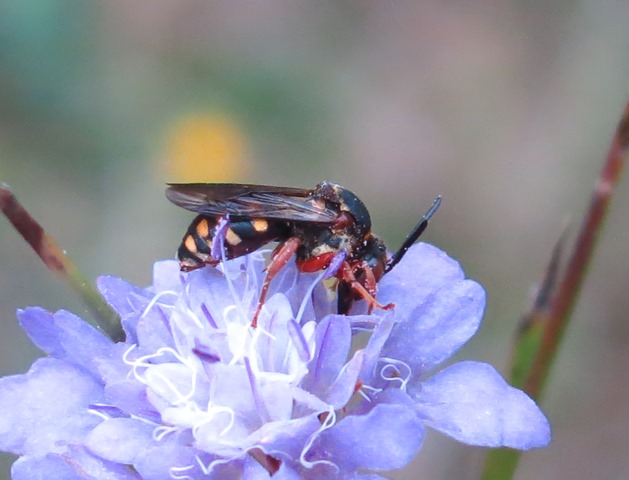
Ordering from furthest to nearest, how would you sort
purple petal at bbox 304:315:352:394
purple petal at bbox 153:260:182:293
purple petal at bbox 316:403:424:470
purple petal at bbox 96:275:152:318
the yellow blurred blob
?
the yellow blurred blob → purple petal at bbox 153:260:182:293 → purple petal at bbox 96:275:152:318 → purple petal at bbox 304:315:352:394 → purple petal at bbox 316:403:424:470

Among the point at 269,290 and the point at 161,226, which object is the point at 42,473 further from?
the point at 161,226

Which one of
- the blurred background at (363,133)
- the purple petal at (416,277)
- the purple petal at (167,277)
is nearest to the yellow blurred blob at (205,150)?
the blurred background at (363,133)

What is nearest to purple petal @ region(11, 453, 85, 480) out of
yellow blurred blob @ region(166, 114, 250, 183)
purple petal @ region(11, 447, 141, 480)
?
purple petal @ region(11, 447, 141, 480)

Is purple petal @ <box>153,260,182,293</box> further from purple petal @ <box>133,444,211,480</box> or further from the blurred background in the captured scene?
the blurred background

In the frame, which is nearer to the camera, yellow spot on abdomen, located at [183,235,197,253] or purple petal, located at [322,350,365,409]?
purple petal, located at [322,350,365,409]

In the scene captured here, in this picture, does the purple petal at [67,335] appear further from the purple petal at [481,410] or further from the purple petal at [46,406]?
the purple petal at [481,410]

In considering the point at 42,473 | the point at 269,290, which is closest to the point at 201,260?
the point at 269,290
